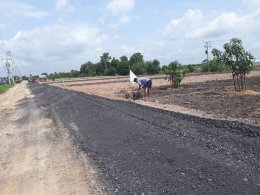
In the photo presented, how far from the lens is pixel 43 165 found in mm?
10523

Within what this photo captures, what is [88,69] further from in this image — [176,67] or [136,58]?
[176,67]

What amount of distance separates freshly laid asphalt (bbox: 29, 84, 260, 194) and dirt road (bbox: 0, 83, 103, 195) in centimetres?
33

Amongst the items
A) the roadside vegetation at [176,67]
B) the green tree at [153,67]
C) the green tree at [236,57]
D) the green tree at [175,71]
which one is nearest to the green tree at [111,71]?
the roadside vegetation at [176,67]

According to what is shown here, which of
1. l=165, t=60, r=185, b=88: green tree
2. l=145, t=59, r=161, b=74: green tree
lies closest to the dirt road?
l=165, t=60, r=185, b=88: green tree

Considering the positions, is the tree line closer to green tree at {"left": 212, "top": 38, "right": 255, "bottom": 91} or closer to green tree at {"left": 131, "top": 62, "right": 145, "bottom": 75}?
green tree at {"left": 131, "top": 62, "right": 145, "bottom": 75}

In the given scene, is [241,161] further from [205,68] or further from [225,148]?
[205,68]

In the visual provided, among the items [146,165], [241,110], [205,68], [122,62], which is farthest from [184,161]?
[122,62]

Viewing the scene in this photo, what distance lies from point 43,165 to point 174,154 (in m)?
3.16

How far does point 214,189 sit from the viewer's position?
7.08 metres

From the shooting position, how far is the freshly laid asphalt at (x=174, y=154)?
24.6 feet

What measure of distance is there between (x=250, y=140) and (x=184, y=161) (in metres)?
2.23

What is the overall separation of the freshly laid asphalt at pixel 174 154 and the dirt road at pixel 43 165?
12.9 inches

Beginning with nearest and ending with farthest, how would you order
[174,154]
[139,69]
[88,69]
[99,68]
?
1. [174,154]
2. [139,69]
3. [99,68]
4. [88,69]

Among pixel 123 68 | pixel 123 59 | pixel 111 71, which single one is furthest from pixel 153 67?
pixel 111 71
